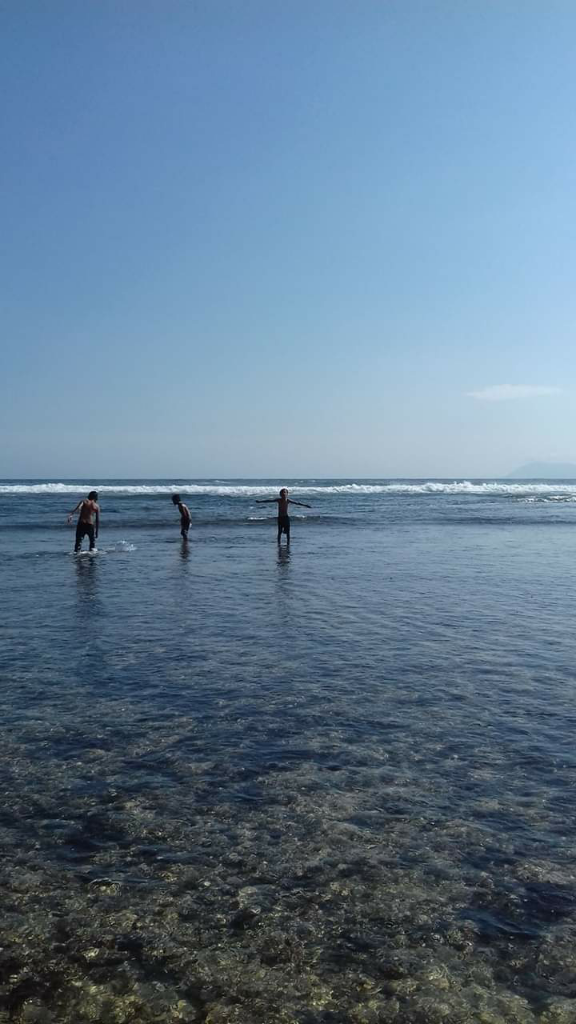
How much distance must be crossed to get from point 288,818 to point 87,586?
476 inches

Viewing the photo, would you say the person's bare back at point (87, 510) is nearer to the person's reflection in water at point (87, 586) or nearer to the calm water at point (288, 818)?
the person's reflection in water at point (87, 586)

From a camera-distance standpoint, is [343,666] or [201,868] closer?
[201,868]

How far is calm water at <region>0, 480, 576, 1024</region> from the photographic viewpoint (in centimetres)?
334

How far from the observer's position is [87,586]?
1598 cm

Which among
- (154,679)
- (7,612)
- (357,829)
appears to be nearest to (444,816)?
(357,829)

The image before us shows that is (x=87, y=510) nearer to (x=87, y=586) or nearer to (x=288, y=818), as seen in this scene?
(x=87, y=586)

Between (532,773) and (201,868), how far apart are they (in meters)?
3.00

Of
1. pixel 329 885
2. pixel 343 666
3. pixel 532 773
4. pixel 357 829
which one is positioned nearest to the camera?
pixel 329 885

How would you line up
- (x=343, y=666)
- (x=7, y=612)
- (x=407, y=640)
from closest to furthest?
1. (x=343, y=666)
2. (x=407, y=640)
3. (x=7, y=612)

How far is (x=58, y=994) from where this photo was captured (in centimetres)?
325

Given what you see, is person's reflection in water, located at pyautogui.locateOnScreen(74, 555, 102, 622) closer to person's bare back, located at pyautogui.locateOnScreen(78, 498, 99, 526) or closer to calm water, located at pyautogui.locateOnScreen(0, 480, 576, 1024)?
calm water, located at pyautogui.locateOnScreen(0, 480, 576, 1024)

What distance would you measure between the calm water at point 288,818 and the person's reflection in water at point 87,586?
39 centimetres

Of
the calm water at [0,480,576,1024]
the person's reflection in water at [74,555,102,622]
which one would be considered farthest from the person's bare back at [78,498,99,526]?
the calm water at [0,480,576,1024]

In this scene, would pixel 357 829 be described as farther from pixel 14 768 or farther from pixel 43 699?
pixel 43 699
